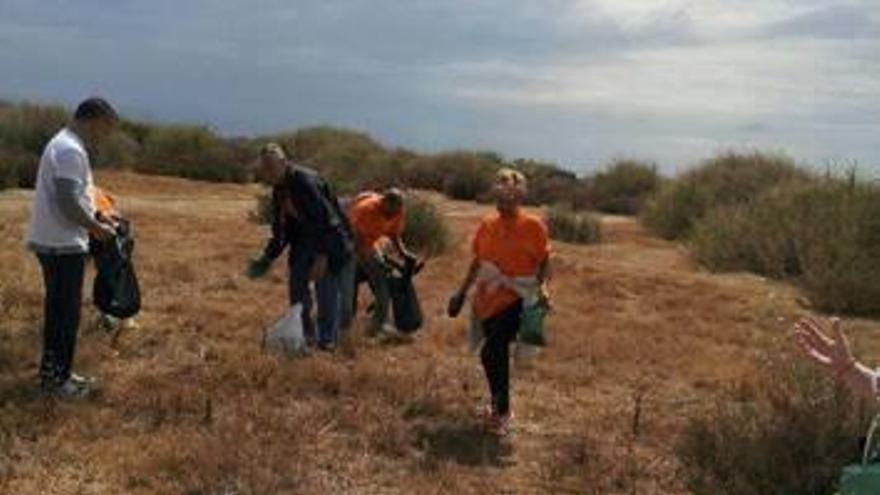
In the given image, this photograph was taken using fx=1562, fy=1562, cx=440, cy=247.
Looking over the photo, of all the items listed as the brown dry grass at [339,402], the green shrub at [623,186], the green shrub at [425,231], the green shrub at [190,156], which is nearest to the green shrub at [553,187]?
the green shrub at [623,186]

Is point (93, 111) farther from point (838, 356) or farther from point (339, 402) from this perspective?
point (838, 356)

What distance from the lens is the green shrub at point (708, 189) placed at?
31.1m

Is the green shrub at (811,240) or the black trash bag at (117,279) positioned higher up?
the black trash bag at (117,279)

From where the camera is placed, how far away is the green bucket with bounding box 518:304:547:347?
9.97 metres

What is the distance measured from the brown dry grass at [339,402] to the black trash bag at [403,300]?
25 cm

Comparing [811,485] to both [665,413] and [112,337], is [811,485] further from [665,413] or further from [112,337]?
[112,337]

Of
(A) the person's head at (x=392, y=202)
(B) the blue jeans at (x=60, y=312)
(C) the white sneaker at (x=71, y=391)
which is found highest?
(A) the person's head at (x=392, y=202)

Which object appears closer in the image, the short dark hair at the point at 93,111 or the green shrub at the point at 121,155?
the short dark hair at the point at 93,111

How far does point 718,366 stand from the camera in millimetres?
13422

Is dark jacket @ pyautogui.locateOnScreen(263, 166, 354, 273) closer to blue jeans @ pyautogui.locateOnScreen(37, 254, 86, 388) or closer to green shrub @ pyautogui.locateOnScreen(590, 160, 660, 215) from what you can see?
blue jeans @ pyautogui.locateOnScreen(37, 254, 86, 388)

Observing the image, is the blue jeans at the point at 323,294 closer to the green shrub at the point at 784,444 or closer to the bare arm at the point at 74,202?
the bare arm at the point at 74,202

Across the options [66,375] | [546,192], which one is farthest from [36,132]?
[66,375]

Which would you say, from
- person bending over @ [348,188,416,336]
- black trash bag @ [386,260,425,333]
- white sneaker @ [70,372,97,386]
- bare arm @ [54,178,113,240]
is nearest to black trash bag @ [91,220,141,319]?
white sneaker @ [70,372,97,386]

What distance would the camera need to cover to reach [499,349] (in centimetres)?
1002
